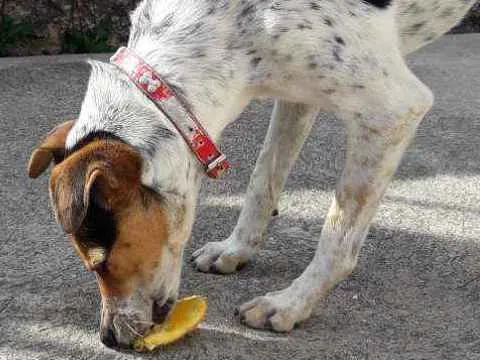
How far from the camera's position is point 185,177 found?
309cm

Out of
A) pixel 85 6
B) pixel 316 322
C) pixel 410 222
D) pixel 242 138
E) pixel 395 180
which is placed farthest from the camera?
pixel 85 6

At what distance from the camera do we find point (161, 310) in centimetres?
328

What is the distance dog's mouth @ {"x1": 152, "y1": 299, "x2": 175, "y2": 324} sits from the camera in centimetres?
325

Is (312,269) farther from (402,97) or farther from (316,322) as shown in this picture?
(402,97)

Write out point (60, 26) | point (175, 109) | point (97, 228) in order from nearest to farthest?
point (97, 228) < point (175, 109) < point (60, 26)

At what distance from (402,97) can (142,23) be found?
948 mm

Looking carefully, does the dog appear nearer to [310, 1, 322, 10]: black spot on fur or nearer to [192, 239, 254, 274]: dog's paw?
[310, 1, 322, 10]: black spot on fur

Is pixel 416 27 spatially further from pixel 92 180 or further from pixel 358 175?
pixel 92 180

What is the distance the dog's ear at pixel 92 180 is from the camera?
106 inches

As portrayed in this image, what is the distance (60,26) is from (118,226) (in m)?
4.54

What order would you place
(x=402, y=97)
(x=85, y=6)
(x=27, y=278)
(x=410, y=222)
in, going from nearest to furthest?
(x=402, y=97)
(x=27, y=278)
(x=410, y=222)
(x=85, y=6)

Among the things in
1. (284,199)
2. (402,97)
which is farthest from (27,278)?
(402,97)

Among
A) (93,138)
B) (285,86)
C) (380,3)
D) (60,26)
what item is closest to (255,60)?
(285,86)

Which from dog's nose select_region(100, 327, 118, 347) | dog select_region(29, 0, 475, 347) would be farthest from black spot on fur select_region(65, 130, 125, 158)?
dog's nose select_region(100, 327, 118, 347)
